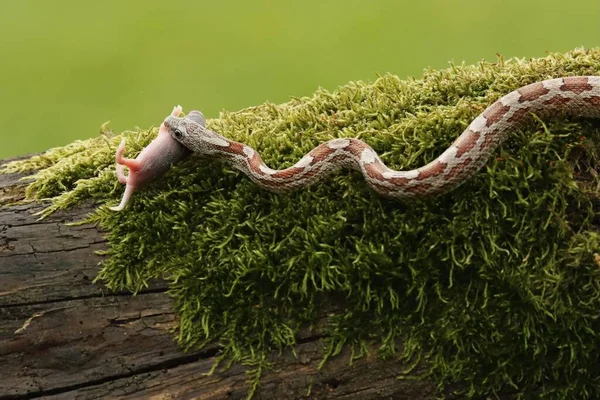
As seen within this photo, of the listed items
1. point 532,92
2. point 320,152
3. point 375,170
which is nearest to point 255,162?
point 320,152

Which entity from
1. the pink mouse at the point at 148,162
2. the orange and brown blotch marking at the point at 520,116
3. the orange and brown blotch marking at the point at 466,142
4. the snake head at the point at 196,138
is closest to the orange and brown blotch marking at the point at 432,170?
the orange and brown blotch marking at the point at 466,142

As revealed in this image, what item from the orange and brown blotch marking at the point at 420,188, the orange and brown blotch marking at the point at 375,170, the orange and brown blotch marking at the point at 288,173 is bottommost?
the orange and brown blotch marking at the point at 420,188

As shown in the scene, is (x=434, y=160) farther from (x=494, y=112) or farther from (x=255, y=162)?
(x=255, y=162)

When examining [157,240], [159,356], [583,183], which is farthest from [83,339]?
[583,183]

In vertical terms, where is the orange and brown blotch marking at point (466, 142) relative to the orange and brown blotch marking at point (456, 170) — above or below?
above

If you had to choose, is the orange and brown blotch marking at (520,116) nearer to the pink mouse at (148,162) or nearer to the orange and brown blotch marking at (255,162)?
the orange and brown blotch marking at (255,162)

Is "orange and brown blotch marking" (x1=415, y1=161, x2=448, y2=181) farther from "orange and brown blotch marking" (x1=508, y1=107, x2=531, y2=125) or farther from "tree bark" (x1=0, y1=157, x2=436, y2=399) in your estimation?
"tree bark" (x1=0, y1=157, x2=436, y2=399)

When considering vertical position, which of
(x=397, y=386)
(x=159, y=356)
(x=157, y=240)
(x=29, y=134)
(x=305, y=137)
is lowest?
(x=397, y=386)

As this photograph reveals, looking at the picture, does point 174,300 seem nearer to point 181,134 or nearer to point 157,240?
point 157,240
